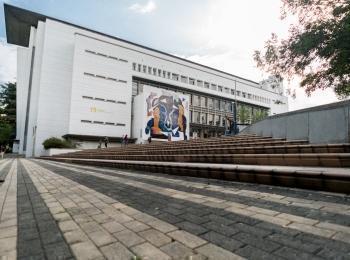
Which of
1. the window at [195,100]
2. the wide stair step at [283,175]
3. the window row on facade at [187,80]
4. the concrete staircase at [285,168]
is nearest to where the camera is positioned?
the wide stair step at [283,175]

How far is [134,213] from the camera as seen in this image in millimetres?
3014

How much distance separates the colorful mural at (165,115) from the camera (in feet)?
142

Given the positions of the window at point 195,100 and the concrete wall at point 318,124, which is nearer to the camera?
the concrete wall at point 318,124

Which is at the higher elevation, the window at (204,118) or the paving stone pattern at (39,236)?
the window at (204,118)

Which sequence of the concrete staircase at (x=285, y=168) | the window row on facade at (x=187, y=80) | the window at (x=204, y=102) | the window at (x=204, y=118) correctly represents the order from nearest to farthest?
the concrete staircase at (x=285, y=168), the window row on facade at (x=187, y=80), the window at (x=204, y=118), the window at (x=204, y=102)

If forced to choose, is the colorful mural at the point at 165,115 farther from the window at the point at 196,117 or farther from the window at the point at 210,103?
the window at the point at 210,103

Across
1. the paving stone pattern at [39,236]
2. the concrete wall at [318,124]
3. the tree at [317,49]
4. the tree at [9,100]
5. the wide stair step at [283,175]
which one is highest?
the tree at [9,100]

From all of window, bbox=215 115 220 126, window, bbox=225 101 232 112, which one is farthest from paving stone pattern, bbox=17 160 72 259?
window, bbox=225 101 232 112

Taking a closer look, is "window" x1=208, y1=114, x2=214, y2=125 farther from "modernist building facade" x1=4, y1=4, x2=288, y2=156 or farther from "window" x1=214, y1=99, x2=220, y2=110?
"modernist building facade" x1=4, y1=4, x2=288, y2=156

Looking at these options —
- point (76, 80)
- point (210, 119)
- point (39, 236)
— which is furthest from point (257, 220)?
point (210, 119)

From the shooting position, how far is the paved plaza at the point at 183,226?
73.5 inches

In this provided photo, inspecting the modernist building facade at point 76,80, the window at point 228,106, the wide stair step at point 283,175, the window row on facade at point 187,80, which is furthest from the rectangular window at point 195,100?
the wide stair step at point 283,175

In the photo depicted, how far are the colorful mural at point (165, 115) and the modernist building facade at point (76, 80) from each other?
450 cm

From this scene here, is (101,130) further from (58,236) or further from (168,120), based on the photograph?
(58,236)
